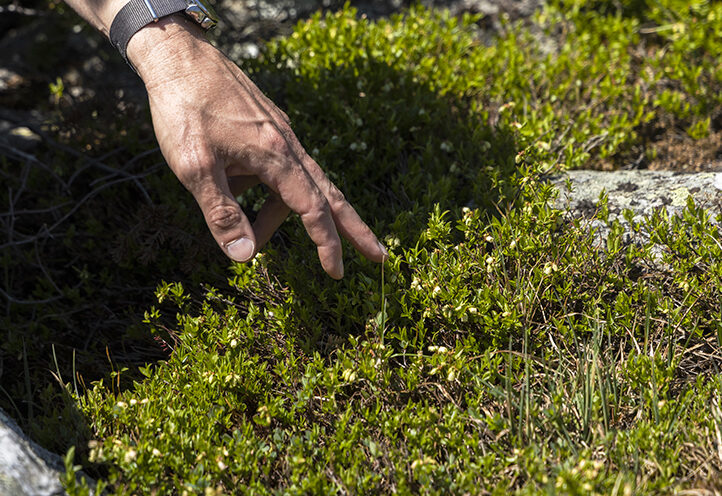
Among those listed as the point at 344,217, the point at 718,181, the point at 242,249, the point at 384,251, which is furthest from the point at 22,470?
the point at 718,181

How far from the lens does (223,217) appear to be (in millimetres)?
2402

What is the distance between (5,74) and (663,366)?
19.6 ft

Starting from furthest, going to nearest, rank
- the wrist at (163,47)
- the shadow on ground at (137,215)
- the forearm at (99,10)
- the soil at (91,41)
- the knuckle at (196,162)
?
the soil at (91,41)
the shadow on ground at (137,215)
the forearm at (99,10)
the wrist at (163,47)
the knuckle at (196,162)

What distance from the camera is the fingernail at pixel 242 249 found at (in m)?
2.43

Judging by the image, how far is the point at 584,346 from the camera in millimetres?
2592

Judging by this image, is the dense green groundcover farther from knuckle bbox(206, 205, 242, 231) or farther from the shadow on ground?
knuckle bbox(206, 205, 242, 231)

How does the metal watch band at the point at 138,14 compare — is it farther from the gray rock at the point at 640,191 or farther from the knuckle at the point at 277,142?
the gray rock at the point at 640,191

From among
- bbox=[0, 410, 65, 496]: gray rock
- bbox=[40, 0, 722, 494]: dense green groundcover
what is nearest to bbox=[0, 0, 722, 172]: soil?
bbox=[40, 0, 722, 494]: dense green groundcover

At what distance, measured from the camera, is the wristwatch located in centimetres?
268

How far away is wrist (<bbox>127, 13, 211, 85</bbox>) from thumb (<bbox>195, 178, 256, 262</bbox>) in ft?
1.89

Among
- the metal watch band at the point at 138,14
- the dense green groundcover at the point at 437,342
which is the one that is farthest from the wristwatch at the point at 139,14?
Result: the dense green groundcover at the point at 437,342

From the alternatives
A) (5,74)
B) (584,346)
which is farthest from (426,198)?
(5,74)

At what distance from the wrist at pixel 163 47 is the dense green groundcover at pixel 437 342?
3.07 ft

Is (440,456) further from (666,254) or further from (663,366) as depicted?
(666,254)
